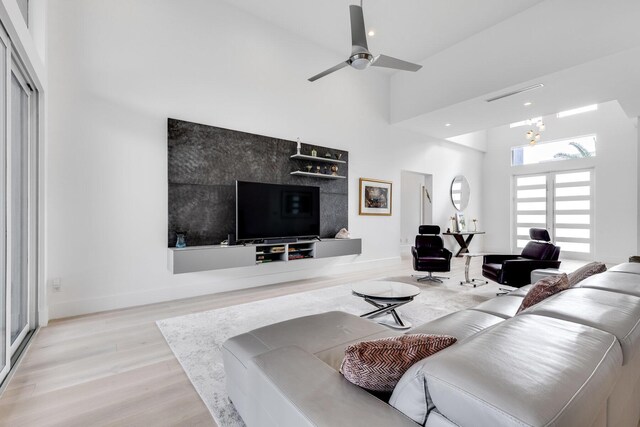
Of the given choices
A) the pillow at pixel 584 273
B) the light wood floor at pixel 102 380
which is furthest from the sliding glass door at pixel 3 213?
the pillow at pixel 584 273

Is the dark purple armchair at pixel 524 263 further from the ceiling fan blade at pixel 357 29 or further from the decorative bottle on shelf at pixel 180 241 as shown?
the decorative bottle on shelf at pixel 180 241

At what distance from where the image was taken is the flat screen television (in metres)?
4.16

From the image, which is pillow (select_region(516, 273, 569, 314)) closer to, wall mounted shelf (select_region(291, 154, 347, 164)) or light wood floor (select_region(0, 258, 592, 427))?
light wood floor (select_region(0, 258, 592, 427))

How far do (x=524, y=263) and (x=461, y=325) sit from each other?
256 cm

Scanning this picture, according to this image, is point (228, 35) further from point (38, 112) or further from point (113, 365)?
point (113, 365)

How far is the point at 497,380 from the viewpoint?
69 centimetres

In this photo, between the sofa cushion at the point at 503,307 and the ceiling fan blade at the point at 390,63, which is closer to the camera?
the sofa cushion at the point at 503,307

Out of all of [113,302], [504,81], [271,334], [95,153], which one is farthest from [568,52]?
[113,302]

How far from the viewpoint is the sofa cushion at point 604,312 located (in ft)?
3.56

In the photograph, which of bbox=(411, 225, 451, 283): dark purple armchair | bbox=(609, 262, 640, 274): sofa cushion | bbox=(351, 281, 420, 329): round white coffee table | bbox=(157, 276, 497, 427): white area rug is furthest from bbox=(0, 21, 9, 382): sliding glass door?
bbox=(411, 225, 451, 283): dark purple armchair

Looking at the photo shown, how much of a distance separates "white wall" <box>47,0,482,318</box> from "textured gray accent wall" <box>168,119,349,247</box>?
13 centimetres

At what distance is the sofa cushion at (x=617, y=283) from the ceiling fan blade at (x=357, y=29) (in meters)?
2.68

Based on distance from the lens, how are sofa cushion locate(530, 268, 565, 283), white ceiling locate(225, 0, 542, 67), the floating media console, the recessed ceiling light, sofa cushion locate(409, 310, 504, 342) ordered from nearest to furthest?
sofa cushion locate(409, 310, 504, 342), sofa cushion locate(530, 268, 565, 283), the floating media console, white ceiling locate(225, 0, 542, 67), the recessed ceiling light

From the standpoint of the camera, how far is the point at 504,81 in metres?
4.43
